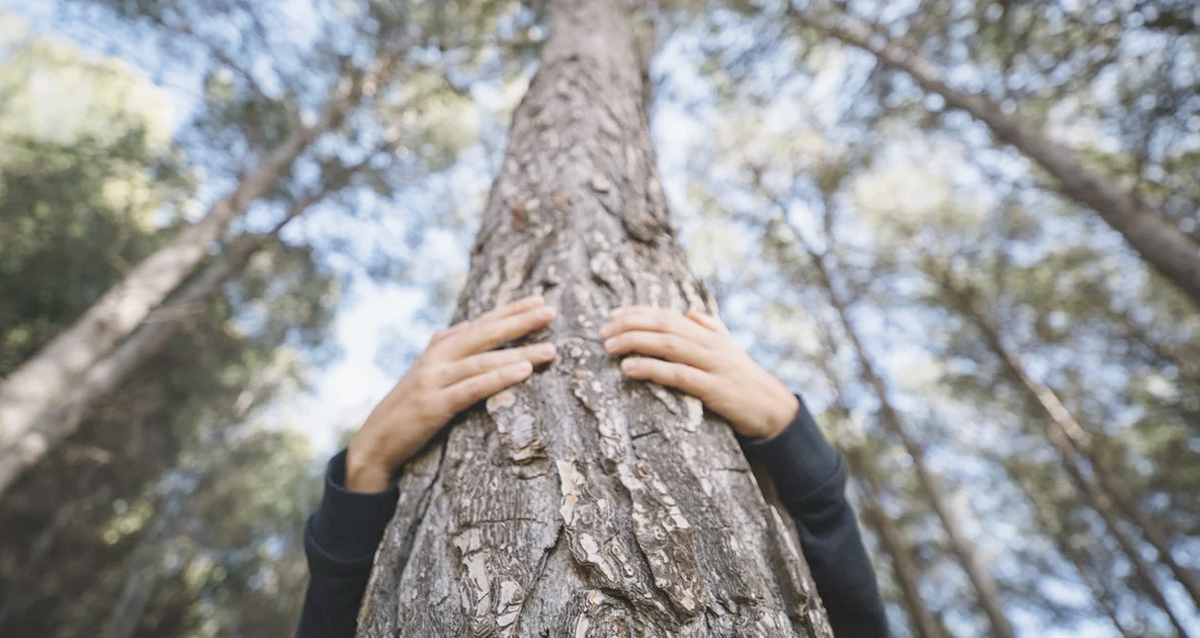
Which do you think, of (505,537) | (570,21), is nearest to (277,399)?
(570,21)

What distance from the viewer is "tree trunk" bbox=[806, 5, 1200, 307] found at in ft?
12.5

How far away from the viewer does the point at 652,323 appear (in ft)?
3.47

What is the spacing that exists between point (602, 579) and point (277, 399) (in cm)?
2097

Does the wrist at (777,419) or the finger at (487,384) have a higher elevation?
the finger at (487,384)

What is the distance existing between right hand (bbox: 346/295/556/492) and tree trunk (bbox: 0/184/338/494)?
5.29 meters

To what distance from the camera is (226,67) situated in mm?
6441

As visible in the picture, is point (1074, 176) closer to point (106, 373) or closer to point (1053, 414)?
point (1053, 414)

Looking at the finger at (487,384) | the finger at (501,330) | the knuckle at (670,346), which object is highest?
the finger at (501,330)

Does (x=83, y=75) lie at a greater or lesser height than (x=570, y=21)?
greater

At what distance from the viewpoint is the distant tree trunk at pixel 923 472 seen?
6.38m

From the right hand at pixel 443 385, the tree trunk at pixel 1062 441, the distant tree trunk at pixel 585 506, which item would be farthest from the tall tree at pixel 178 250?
the tree trunk at pixel 1062 441

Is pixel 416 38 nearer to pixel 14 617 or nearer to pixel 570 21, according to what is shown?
pixel 570 21

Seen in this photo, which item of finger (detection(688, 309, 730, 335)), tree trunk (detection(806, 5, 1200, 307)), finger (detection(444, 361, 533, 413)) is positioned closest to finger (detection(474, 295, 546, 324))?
finger (detection(444, 361, 533, 413))

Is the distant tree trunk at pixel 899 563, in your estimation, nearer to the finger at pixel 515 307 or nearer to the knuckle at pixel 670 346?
the knuckle at pixel 670 346
